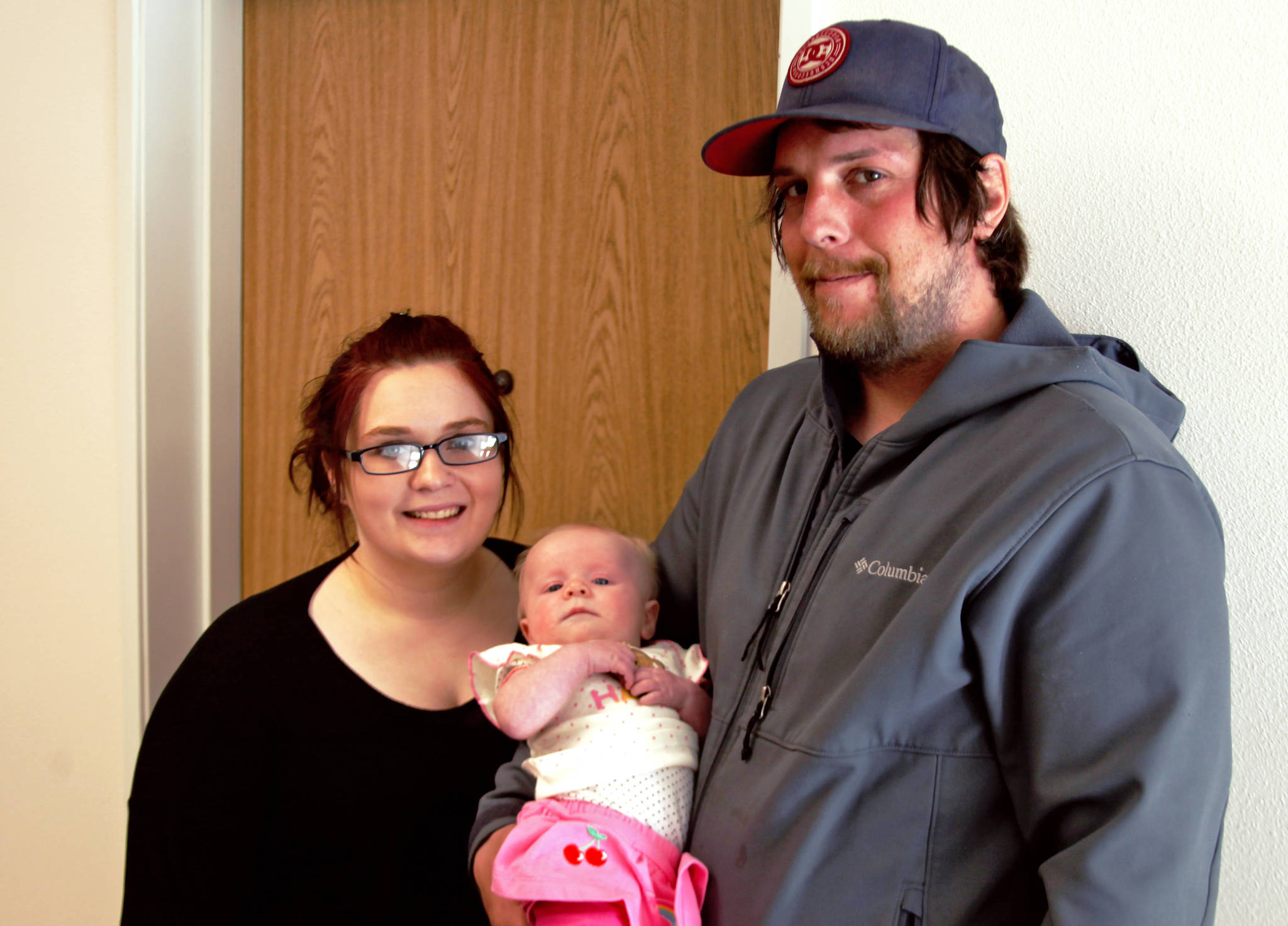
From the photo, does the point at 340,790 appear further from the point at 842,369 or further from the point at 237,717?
the point at 842,369

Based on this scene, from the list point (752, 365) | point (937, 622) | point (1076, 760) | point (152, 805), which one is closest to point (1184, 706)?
point (1076, 760)

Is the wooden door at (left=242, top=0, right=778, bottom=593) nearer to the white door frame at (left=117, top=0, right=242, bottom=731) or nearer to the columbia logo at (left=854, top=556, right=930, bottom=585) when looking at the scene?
the white door frame at (left=117, top=0, right=242, bottom=731)

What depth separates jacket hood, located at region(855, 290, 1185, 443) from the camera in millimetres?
1163

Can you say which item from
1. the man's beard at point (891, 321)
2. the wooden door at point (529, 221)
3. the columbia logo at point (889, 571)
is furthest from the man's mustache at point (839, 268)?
the wooden door at point (529, 221)

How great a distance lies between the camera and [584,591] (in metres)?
1.61

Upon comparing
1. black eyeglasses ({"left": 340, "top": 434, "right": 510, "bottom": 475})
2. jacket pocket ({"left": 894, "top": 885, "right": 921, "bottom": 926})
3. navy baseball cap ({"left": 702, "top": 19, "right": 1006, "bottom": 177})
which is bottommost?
jacket pocket ({"left": 894, "top": 885, "right": 921, "bottom": 926})

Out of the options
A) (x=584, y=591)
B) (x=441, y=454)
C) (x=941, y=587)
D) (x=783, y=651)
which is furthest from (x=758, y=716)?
(x=441, y=454)

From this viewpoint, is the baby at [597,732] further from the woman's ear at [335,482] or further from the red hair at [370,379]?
the woman's ear at [335,482]

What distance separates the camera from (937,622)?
106cm

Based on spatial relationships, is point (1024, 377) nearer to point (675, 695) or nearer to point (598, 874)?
point (675, 695)

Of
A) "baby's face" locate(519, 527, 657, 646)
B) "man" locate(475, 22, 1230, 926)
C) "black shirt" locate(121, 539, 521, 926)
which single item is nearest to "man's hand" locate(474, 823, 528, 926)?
"man" locate(475, 22, 1230, 926)

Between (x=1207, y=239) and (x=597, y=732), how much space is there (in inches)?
46.1

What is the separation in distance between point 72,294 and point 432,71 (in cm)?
106

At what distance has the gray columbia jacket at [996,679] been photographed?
3.18 feet
